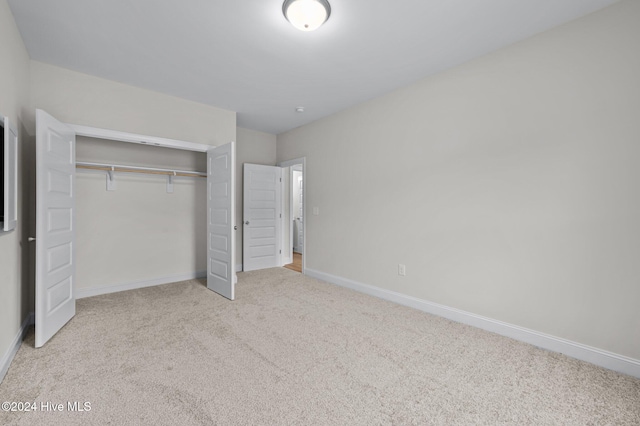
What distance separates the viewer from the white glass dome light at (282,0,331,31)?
6.41ft

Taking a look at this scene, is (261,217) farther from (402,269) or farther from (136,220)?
(402,269)

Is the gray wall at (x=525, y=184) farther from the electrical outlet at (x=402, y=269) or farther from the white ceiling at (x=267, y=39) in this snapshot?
the white ceiling at (x=267, y=39)

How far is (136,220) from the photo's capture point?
385 centimetres

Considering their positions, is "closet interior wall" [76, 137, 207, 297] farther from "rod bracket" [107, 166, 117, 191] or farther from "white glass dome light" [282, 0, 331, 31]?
"white glass dome light" [282, 0, 331, 31]

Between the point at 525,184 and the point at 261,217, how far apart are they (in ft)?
13.2

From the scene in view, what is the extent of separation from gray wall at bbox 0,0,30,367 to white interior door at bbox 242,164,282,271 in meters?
2.80

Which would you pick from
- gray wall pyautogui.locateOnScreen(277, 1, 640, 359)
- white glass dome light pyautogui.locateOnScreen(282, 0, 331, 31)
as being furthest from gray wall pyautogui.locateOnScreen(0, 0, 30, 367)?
gray wall pyautogui.locateOnScreen(277, 1, 640, 359)

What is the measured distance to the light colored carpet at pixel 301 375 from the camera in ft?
5.21

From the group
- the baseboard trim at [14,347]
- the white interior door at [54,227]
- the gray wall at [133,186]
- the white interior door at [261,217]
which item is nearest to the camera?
the baseboard trim at [14,347]

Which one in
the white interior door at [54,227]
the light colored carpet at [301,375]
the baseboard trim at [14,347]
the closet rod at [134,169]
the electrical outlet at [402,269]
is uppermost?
the closet rod at [134,169]

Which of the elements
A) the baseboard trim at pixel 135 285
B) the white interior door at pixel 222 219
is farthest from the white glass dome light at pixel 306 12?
the baseboard trim at pixel 135 285

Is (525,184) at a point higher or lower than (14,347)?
higher

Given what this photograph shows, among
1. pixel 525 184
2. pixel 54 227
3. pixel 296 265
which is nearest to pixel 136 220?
pixel 54 227

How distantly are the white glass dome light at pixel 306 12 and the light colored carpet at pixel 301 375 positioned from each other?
8.26ft
